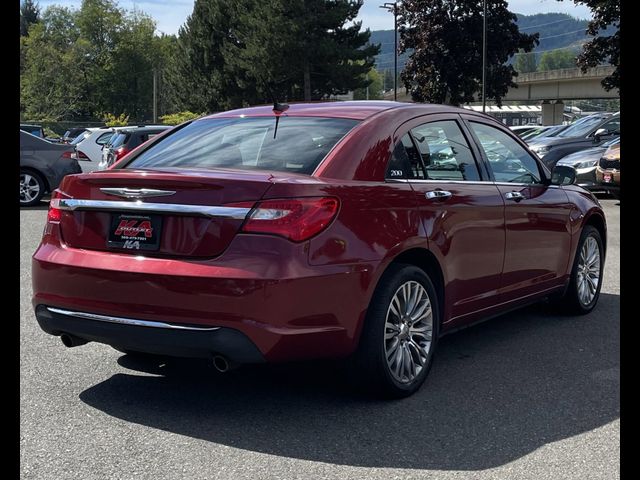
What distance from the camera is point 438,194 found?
15.7 feet

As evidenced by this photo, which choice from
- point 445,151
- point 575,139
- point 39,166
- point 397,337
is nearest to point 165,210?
point 397,337

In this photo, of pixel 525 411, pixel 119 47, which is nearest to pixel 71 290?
pixel 525 411

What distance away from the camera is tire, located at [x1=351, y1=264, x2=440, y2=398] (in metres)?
4.25

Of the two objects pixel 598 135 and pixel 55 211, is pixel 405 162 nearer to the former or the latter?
pixel 55 211

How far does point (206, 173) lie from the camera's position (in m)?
4.13

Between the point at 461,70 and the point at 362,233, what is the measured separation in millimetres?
47212

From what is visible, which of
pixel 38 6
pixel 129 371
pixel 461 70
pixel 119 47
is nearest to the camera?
pixel 129 371

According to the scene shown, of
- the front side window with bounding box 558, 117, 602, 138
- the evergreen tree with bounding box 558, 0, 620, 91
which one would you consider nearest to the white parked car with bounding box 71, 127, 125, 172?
the front side window with bounding box 558, 117, 602, 138

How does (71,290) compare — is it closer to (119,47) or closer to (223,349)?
(223,349)

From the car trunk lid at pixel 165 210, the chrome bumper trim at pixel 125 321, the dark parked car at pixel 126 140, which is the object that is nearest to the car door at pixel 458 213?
the car trunk lid at pixel 165 210

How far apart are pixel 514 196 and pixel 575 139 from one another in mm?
16333

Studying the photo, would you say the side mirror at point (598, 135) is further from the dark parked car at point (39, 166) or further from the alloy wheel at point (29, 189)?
the alloy wheel at point (29, 189)

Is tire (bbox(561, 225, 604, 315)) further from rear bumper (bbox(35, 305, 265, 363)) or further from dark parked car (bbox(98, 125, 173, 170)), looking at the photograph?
dark parked car (bbox(98, 125, 173, 170))

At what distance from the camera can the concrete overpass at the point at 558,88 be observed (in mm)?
70062
